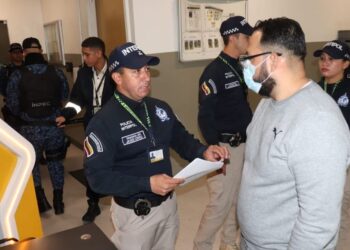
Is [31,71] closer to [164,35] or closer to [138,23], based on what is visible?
[138,23]

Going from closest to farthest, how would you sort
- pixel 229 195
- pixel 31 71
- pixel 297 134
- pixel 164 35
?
pixel 297 134 → pixel 229 195 → pixel 31 71 → pixel 164 35

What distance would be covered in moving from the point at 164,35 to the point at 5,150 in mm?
2408

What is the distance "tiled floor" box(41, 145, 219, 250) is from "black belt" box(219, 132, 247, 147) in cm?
85

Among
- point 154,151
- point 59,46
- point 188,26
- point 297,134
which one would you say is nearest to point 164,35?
A: point 188,26

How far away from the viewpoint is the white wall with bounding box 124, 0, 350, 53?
3.32 metres

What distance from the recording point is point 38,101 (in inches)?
127

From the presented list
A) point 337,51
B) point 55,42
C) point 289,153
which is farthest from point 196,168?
point 55,42

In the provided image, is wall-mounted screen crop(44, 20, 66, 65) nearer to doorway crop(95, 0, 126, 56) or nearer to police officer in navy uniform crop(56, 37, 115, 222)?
doorway crop(95, 0, 126, 56)

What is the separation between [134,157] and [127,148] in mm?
65

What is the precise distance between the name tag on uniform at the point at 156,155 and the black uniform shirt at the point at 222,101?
0.66 m

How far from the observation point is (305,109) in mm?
1116

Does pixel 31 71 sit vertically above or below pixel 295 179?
above

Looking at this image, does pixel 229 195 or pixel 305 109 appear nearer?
pixel 305 109

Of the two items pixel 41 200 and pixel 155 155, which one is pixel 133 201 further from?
pixel 41 200
